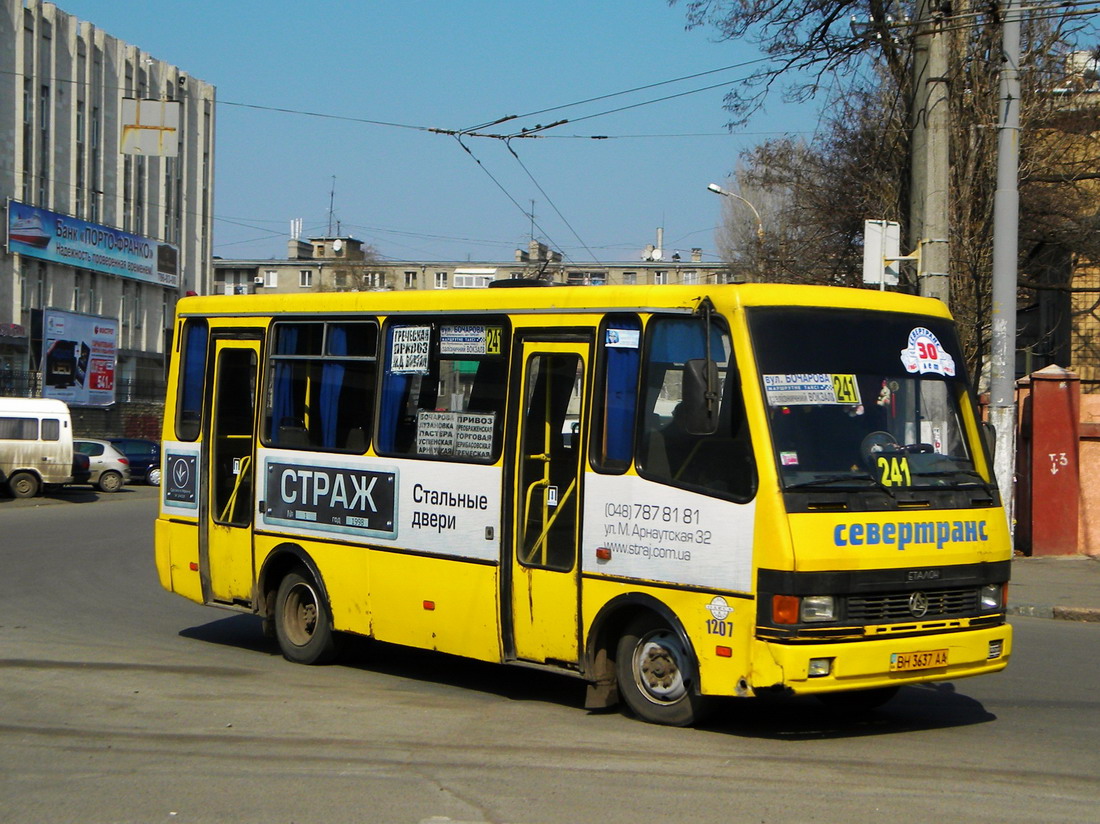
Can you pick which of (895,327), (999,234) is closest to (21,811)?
(895,327)

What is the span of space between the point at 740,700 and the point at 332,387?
3799 mm

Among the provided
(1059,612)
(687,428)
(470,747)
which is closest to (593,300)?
(687,428)

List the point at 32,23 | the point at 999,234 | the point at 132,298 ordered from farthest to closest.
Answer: the point at 132,298 → the point at 32,23 → the point at 999,234

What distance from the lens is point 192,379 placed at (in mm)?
11141

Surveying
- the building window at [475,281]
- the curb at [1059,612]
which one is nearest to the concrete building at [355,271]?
the building window at [475,281]

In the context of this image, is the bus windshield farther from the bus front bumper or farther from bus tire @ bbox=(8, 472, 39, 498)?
bus tire @ bbox=(8, 472, 39, 498)

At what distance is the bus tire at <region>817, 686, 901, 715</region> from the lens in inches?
321

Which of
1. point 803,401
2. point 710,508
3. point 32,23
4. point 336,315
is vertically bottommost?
point 710,508

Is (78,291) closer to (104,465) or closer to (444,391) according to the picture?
(104,465)

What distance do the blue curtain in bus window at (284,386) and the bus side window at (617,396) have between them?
3.20 m

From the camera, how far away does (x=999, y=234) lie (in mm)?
15430

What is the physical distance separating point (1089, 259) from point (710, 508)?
60.9ft

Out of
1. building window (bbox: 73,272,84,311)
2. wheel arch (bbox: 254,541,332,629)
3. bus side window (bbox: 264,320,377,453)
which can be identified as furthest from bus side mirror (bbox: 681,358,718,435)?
building window (bbox: 73,272,84,311)

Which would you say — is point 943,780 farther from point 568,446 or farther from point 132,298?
point 132,298
